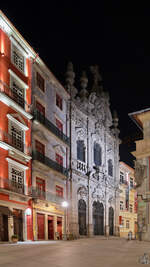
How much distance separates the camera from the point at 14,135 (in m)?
26.6

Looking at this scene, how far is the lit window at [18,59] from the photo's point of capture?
2795 cm

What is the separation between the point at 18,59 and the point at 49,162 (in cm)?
995

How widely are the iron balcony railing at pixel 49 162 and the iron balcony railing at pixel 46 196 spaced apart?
101 inches

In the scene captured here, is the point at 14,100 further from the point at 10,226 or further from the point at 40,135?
the point at 10,226

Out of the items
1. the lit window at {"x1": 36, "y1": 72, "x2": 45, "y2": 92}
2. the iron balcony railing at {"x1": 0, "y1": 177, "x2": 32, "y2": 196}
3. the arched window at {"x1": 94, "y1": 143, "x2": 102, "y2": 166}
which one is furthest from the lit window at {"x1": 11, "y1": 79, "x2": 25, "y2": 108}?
the arched window at {"x1": 94, "y1": 143, "x2": 102, "y2": 166}

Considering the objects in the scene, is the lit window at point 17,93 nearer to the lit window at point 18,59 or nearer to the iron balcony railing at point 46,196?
the lit window at point 18,59

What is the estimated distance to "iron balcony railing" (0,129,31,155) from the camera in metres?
24.4

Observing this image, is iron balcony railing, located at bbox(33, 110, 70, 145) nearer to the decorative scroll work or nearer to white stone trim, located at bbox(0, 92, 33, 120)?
white stone trim, located at bbox(0, 92, 33, 120)

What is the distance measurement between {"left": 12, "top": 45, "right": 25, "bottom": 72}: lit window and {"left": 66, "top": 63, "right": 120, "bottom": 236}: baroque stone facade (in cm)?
929

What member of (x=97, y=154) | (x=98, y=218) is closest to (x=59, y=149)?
(x=97, y=154)

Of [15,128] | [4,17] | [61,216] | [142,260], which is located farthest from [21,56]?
[142,260]

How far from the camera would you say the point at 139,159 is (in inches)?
1087

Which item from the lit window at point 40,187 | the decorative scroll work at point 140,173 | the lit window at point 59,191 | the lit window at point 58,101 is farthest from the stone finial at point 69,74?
the decorative scroll work at point 140,173

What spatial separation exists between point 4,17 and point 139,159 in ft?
51.7
